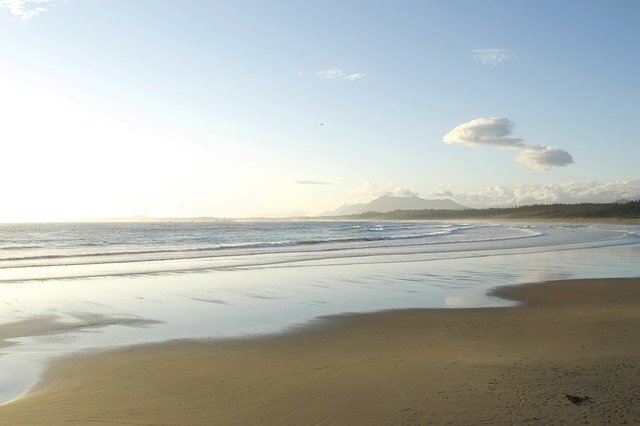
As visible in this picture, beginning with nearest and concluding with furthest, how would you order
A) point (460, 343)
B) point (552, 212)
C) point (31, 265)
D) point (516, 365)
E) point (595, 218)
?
point (516, 365), point (460, 343), point (31, 265), point (595, 218), point (552, 212)

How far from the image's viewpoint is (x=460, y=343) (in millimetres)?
10188

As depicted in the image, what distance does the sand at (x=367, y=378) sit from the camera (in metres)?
6.59

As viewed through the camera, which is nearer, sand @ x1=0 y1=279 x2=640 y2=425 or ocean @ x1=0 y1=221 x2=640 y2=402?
sand @ x1=0 y1=279 x2=640 y2=425

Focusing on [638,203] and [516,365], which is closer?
[516,365]

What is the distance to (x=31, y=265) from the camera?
3041cm

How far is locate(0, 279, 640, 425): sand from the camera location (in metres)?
6.59

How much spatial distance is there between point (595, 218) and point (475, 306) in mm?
130810

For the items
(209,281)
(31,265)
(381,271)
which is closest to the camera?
(209,281)

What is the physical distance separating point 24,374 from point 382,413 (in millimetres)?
6015

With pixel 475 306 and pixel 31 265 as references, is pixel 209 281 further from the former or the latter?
pixel 31 265

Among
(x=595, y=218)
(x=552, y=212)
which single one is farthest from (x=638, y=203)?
(x=552, y=212)

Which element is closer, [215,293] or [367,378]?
[367,378]

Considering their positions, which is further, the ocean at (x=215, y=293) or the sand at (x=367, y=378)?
the ocean at (x=215, y=293)

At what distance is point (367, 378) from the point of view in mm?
8008
